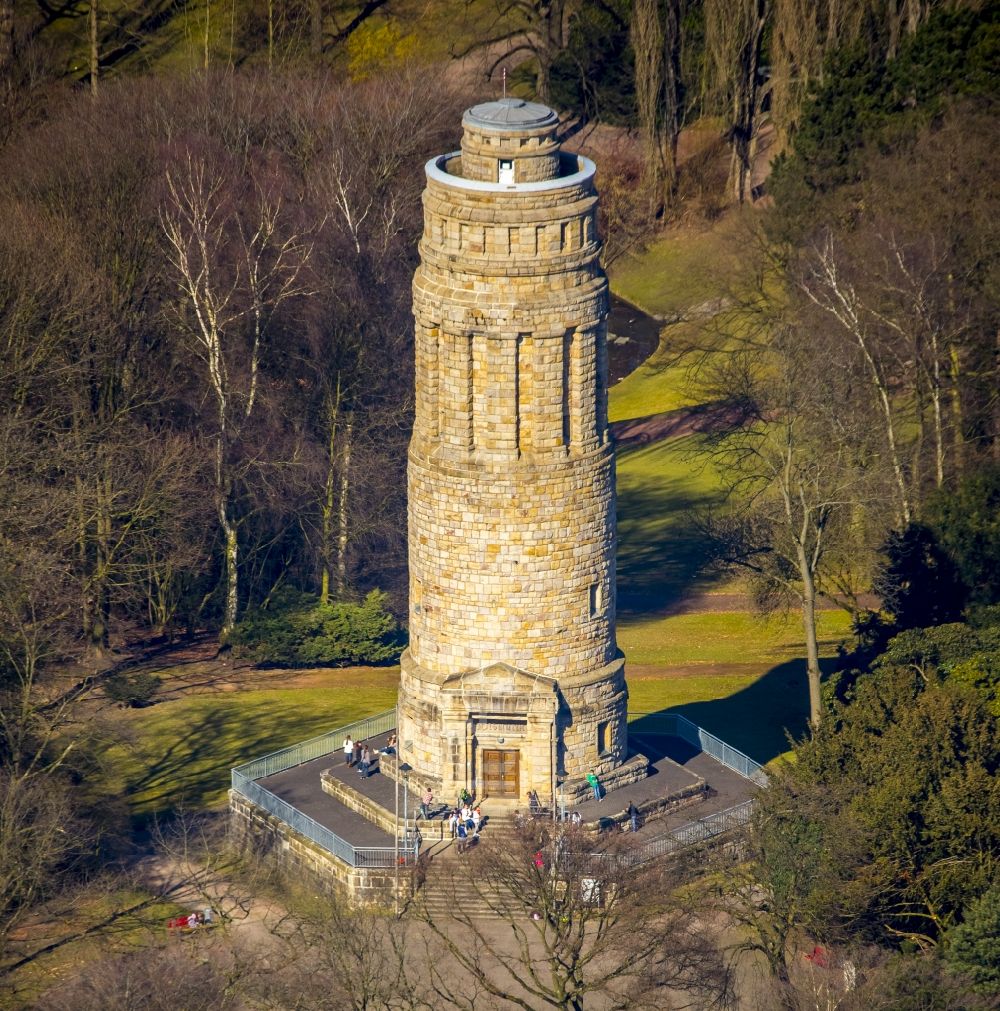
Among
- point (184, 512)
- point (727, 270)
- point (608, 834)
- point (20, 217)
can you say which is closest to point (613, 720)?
point (608, 834)

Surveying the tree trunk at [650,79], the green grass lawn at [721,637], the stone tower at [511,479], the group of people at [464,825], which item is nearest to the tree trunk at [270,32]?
the tree trunk at [650,79]

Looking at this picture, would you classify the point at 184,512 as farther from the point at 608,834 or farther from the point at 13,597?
the point at 608,834

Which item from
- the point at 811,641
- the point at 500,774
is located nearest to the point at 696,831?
the point at 500,774

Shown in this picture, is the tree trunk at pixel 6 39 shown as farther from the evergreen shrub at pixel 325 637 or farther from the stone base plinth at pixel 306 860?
the stone base plinth at pixel 306 860

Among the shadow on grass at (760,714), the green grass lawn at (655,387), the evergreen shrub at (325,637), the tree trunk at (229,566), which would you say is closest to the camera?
the shadow on grass at (760,714)

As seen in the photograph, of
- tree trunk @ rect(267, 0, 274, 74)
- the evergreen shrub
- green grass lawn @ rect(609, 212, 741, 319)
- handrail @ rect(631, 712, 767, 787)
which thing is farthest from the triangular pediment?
tree trunk @ rect(267, 0, 274, 74)

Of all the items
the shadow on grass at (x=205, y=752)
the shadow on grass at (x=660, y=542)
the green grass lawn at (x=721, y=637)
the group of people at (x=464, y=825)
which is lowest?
the shadow on grass at (x=660, y=542)

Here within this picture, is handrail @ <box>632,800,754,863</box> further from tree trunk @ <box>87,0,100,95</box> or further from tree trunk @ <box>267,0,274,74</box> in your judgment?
tree trunk @ <box>87,0,100,95</box>
